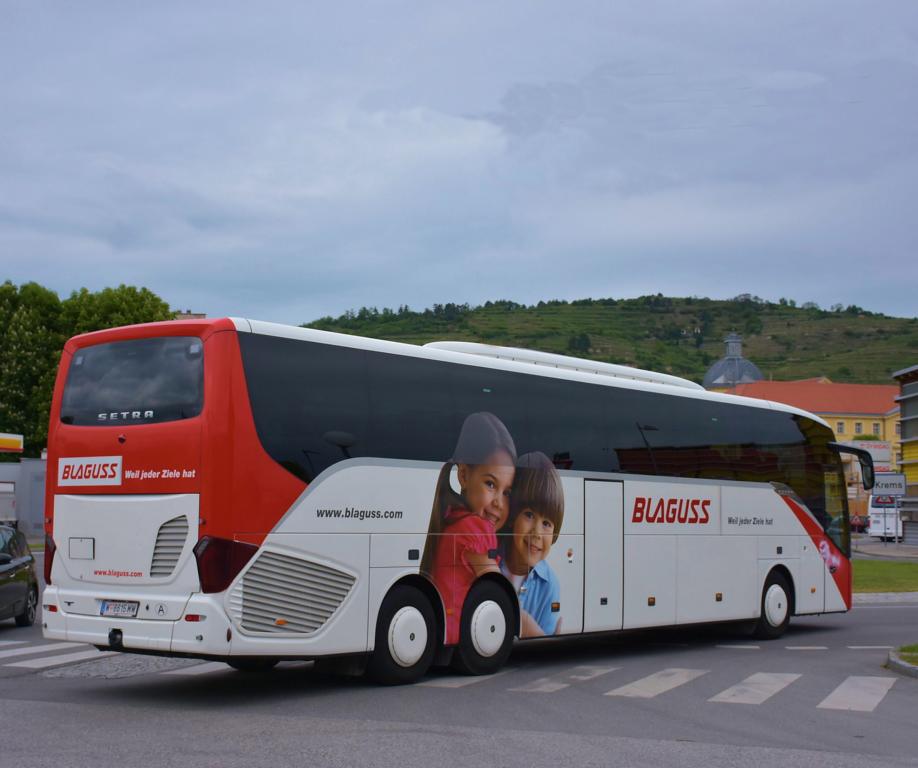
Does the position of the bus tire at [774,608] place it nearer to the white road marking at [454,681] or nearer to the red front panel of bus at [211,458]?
the white road marking at [454,681]

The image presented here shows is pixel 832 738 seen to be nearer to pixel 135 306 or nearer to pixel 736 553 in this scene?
pixel 736 553

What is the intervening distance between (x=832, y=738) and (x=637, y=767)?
229cm

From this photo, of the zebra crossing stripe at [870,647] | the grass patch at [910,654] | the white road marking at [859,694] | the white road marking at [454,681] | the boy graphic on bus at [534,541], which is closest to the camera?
the white road marking at [859,694]

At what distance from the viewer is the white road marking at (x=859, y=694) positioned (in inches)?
457

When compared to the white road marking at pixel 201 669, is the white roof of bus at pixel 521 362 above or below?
above

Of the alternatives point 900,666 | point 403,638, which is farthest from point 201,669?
point 900,666

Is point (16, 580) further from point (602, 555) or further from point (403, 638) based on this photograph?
point (602, 555)

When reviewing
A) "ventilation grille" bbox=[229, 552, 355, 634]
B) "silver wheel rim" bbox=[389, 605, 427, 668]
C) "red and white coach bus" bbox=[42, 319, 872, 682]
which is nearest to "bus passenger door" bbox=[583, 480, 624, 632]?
"red and white coach bus" bbox=[42, 319, 872, 682]

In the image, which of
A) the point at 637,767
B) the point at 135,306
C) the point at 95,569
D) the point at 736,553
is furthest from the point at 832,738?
the point at 135,306

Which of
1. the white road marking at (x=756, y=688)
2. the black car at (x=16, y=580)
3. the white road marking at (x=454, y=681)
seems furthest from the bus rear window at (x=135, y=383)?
the black car at (x=16, y=580)

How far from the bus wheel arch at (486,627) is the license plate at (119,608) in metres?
3.65

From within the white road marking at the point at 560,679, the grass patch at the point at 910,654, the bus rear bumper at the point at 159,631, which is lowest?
the white road marking at the point at 560,679

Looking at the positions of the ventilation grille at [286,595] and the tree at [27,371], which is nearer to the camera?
the ventilation grille at [286,595]

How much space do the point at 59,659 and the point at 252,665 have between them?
303cm
